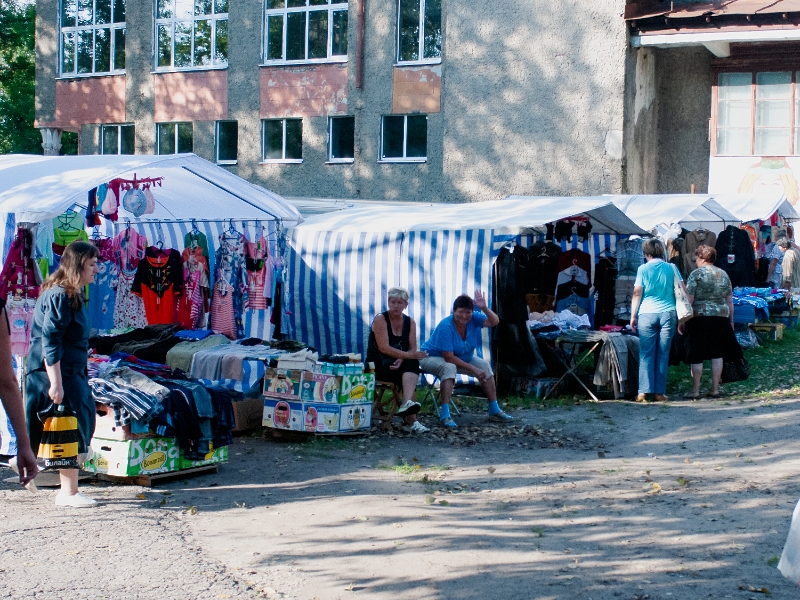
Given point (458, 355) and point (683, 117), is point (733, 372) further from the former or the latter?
point (683, 117)

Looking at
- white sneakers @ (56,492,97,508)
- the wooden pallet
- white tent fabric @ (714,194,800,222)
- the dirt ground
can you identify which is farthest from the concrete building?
white sneakers @ (56,492,97,508)

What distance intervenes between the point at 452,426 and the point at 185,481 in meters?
2.91

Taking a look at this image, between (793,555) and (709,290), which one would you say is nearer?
(793,555)

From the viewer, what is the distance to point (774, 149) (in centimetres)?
2055

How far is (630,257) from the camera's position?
519 inches

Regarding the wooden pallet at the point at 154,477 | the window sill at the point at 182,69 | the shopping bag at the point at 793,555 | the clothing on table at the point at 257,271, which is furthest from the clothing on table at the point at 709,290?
the window sill at the point at 182,69

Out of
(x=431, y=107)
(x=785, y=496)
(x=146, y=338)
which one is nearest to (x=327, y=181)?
(x=431, y=107)

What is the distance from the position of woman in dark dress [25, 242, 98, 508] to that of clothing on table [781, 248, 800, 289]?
12.9 meters

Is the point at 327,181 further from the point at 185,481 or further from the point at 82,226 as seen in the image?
the point at 185,481

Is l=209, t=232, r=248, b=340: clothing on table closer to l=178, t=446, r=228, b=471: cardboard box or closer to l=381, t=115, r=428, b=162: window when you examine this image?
l=178, t=446, r=228, b=471: cardboard box

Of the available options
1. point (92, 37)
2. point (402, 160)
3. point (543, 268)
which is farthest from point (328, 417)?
point (92, 37)

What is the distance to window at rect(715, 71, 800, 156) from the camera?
2028 cm

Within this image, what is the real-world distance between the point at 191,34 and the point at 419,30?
5.98 meters

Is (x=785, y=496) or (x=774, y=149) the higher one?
(x=774, y=149)
